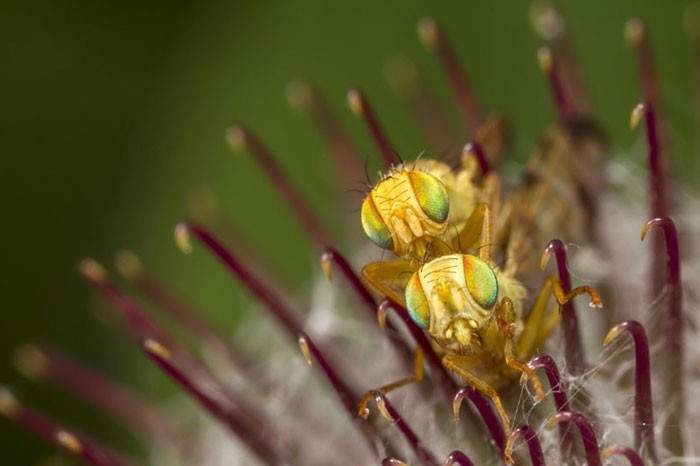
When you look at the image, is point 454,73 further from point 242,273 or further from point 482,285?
point 482,285

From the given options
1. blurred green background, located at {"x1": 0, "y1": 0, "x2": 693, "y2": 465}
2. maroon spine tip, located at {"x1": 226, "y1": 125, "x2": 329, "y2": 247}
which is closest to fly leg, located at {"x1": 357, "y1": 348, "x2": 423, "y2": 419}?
maroon spine tip, located at {"x1": 226, "y1": 125, "x2": 329, "y2": 247}

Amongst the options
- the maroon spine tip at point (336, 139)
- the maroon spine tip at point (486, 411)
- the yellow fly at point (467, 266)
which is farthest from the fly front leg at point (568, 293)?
the maroon spine tip at point (336, 139)

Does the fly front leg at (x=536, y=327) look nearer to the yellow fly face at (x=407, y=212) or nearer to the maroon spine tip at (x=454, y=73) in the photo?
the yellow fly face at (x=407, y=212)

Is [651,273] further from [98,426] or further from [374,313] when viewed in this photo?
[98,426]

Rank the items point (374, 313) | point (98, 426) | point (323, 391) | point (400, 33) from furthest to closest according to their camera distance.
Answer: point (98, 426)
point (400, 33)
point (323, 391)
point (374, 313)

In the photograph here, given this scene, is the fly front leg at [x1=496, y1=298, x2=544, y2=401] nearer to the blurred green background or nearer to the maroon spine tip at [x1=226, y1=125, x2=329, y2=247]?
the maroon spine tip at [x1=226, y1=125, x2=329, y2=247]

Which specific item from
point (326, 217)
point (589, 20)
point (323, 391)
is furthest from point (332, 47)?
point (323, 391)

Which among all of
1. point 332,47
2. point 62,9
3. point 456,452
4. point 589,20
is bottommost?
point 456,452
